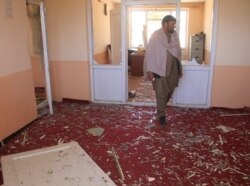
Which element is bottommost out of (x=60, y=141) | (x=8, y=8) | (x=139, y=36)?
(x=60, y=141)

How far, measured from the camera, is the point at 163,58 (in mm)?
3484

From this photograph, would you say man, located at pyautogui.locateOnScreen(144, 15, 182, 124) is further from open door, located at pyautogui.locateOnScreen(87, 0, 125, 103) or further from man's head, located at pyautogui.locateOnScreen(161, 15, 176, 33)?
open door, located at pyautogui.locateOnScreen(87, 0, 125, 103)

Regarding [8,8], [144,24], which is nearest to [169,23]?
[8,8]

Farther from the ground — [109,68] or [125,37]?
[125,37]

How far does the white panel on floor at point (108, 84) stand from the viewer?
4684 mm

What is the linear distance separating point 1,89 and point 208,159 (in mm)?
2688

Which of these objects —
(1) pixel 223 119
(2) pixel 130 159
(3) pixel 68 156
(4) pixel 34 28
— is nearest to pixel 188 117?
(1) pixel 223 119

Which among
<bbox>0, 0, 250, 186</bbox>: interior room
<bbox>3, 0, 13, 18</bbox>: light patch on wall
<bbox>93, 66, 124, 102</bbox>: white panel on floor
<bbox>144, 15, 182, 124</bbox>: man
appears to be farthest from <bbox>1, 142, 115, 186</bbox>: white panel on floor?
<bbox>93, 66, 124, 102</bbox>: white panel on floor

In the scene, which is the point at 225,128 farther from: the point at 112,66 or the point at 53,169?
the point at 53,169

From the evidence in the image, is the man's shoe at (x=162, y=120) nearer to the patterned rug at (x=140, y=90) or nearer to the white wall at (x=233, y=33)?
the patterned rug at (x=140, y=90)

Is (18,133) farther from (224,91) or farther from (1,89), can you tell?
(224,91)

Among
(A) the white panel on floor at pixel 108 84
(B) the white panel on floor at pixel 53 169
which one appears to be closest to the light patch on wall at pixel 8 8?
(A) the white panel on floor at pixel 108 84

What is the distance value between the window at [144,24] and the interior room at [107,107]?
325 cm

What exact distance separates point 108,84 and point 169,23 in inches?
71.8
